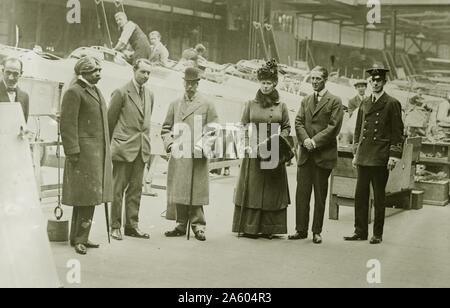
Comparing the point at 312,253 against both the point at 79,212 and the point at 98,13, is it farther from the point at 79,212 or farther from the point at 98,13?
the point at 98,13

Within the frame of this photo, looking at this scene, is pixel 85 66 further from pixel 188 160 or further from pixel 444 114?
pixel 444 114

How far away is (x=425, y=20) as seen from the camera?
6805mm

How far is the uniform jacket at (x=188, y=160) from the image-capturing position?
17.0 feet

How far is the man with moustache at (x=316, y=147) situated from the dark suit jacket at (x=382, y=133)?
0.80ft

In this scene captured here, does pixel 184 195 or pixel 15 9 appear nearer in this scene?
pixel 184 195

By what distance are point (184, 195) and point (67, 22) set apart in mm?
2965

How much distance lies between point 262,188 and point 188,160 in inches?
26.3

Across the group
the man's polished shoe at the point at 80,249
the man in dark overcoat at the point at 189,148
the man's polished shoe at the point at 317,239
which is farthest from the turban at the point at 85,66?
the man's polished shoe at the point at 317,239

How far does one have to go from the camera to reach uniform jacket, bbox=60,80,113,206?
4.38m
